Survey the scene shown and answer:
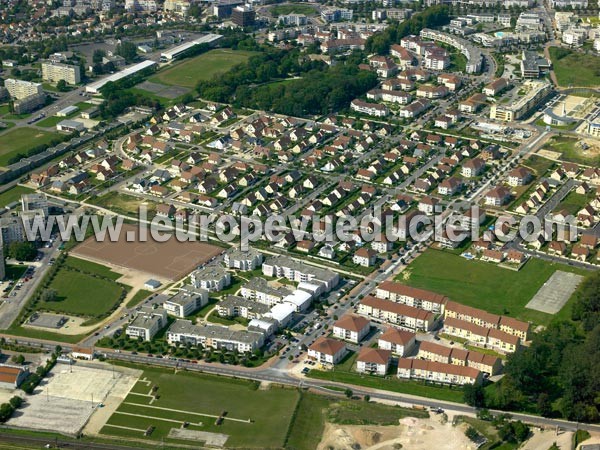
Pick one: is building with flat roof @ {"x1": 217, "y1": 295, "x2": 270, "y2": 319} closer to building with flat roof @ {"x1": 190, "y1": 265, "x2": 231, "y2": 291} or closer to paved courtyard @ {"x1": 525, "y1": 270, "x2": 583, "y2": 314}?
building with flat roof @ {"x1": 190, "y1": 265, "x2": 231, "y2": 291}

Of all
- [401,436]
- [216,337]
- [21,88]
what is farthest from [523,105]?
[401,436]

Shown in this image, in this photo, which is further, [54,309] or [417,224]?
[417,224]

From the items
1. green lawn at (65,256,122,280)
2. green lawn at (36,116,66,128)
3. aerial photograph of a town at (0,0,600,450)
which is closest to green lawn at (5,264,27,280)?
aerial photograph of a town at (0,0,600,450)

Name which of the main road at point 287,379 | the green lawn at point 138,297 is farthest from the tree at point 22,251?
the main road at point 287,379

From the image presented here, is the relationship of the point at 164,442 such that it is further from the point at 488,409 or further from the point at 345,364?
the point at 488,409

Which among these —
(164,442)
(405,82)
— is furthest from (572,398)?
(405,82)

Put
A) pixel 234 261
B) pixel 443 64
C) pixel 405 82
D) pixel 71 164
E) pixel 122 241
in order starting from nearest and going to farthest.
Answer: pixel 234 261, pixel 122 241, pixel 71 164, pixel 405 82, pixel 443 64
